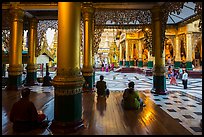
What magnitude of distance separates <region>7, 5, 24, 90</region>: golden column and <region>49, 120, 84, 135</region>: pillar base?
6.01m

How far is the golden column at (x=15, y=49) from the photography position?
8.71m

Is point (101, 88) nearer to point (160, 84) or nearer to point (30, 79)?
point (160, 84)

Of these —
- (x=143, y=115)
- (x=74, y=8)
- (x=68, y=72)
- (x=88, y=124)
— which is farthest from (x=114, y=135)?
(x=74, y=8)

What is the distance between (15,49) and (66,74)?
6073 mm

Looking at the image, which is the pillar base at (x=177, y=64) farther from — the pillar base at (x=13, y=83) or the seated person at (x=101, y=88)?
the pillar base at (x=13, y=83)

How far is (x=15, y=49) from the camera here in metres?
8.73

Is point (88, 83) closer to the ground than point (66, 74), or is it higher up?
closer to the ground

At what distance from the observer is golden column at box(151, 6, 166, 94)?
26.6ft

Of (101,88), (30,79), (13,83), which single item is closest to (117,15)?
(101,88)

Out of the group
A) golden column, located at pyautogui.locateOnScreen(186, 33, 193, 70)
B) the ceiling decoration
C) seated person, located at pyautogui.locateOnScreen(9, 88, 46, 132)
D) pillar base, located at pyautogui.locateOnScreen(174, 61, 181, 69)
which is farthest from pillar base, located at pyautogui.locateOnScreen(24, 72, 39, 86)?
pillar base, located at pyautogui.locateOnScreen(174, 61, 181, 69)

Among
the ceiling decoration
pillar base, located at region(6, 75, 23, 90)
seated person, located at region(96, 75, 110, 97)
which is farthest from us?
the ceiling decoration

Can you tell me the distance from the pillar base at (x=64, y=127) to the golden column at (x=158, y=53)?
17.5 ft

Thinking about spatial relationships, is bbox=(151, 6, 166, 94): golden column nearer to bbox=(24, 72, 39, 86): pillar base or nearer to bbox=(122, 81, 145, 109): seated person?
bbox=(122, 81, 145, 109): seated person

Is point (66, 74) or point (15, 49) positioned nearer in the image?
point (66, 74)
